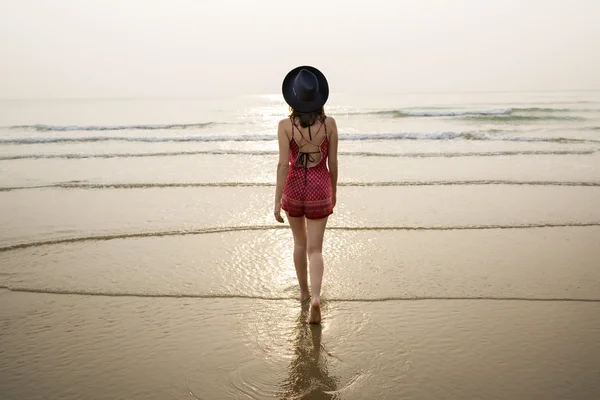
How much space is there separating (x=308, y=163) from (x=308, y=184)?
155 mm

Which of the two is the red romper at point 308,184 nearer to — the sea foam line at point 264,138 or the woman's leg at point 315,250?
the woman's leg at point 315,250

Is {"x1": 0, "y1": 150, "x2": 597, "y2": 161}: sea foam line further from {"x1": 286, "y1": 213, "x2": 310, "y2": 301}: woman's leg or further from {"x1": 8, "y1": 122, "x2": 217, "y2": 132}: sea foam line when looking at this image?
{"x1": 286, "y1": 213, "x2": 310, "y2": 301}: woman's leg

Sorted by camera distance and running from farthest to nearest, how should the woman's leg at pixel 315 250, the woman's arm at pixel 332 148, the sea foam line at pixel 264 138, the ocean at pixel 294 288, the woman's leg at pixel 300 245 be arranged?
the sea foam line at pixel 264 138
the woman's leg at pixel 300 245
the woman's leg at pixel 315 250
the woman's arm at pixel 332 148
the ocean at pixel 294 288

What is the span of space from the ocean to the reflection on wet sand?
0.01m

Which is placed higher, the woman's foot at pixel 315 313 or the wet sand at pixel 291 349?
the woman's foot at pixel 315 313

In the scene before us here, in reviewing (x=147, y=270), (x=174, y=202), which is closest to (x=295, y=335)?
(x=147, y=270)

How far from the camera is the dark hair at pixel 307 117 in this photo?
3572 mm

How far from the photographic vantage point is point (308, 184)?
12.3 feet

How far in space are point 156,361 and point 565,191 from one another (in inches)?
288

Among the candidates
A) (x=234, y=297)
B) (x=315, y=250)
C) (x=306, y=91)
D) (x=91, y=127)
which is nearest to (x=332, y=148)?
(x=306, y=91)

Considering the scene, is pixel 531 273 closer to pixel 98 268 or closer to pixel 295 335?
pixel 295 335

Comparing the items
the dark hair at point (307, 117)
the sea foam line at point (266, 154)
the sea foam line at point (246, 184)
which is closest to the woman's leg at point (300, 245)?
the dark hair at point (307, 117)

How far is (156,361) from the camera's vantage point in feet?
10.6

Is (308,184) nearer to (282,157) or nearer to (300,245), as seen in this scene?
(282,157)
